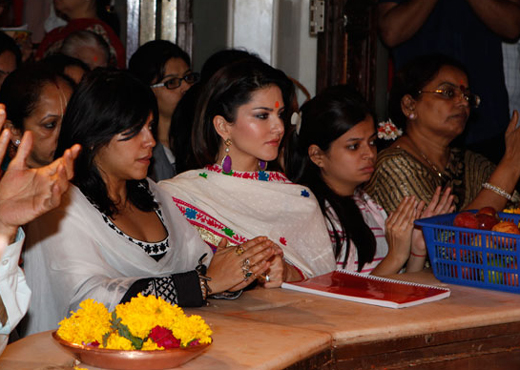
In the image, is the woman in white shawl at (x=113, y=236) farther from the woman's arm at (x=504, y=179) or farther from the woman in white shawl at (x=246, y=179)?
the woman's arm at (x=504, y=179)

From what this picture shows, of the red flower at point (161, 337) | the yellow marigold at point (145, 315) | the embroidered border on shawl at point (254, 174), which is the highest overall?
the embroidered border on shawl at point (254, 174)

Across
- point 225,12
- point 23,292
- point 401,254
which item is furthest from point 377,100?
point 23,292

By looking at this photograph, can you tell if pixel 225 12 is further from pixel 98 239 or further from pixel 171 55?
pixel 98 239

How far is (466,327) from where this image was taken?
230cm

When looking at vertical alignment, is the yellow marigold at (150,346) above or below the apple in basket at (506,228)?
below

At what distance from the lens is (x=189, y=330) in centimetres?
174

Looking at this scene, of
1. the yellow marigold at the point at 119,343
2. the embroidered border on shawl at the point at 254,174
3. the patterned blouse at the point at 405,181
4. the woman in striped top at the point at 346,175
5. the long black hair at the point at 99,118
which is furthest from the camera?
the patterned blouse at the point at 405,181

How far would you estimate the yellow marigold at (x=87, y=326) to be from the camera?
67.6 inches

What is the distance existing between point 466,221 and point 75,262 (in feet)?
4.56

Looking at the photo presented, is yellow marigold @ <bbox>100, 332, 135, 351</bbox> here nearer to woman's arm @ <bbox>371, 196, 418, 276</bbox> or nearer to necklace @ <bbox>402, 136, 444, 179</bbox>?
woman's arm @ <bbox>371, 196, 418, 276</bbox>

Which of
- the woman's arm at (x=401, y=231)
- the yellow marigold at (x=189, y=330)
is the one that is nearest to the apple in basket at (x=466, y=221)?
the woman's arm at (x=401, y=231)

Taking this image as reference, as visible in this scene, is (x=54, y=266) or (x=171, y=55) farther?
(x=171, y=55)

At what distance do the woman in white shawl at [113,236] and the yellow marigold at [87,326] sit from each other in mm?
529

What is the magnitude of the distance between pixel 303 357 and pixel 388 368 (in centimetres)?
37
